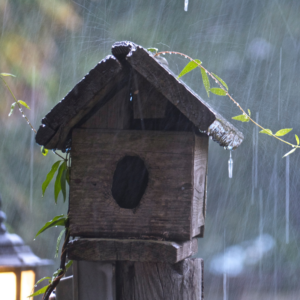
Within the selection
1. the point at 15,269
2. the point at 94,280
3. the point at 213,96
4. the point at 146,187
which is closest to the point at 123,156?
the point at 146,187

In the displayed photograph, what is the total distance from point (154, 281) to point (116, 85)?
0.57 m

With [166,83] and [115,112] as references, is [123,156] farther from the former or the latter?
[166,83]

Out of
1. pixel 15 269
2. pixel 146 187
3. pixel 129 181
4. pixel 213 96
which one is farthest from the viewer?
pixel 213 96

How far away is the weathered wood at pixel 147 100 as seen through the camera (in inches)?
39.3

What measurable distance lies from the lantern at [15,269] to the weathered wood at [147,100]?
1341 millimetres

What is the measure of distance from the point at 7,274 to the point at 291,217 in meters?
2.82

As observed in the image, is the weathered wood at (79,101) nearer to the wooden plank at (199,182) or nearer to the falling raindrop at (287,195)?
the wooden plank at (199,182)

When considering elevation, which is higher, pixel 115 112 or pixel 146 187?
pixel 115 112

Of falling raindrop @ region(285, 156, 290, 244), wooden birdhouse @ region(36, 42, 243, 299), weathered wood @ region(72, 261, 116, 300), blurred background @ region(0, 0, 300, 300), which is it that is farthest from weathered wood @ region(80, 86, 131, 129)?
falling raindrop @ region(285, 156, 290, 244)

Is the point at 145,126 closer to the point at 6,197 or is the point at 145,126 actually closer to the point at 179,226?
the point at 179,226

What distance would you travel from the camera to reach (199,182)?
1.09 metres

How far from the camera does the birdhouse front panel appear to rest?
973mm

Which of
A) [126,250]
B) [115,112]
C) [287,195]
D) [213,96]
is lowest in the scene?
[287,195]

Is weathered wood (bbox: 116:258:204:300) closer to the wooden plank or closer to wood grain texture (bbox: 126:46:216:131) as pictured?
the wooden plank
